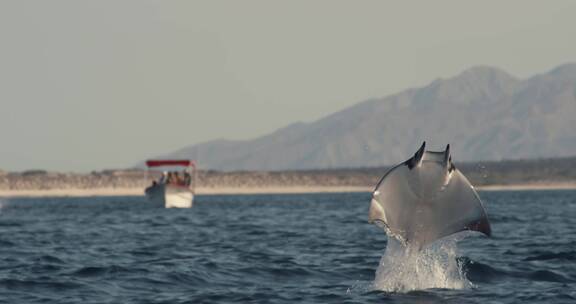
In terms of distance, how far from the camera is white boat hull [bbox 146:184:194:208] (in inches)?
3659

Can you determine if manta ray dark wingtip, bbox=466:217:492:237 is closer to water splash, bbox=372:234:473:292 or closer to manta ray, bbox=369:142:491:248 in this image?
manta ray, bbox=369:142:491:248

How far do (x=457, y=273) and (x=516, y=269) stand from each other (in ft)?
8.54

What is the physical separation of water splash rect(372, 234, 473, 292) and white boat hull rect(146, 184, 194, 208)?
67589mm

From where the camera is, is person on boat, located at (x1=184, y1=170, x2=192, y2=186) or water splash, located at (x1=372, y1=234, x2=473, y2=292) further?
person on boat, located at (x1=184, y1=170, x2=192, y2=186)

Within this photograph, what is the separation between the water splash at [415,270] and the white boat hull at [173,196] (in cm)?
6759

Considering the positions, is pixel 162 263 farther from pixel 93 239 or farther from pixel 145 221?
pixel 145 221

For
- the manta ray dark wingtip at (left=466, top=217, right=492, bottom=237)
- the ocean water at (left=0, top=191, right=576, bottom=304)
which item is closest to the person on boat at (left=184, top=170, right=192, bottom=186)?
the ocean water at (left=0, top=191, right=576, bottom=304)

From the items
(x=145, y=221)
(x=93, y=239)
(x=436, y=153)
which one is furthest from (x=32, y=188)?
(x=436, y=153)

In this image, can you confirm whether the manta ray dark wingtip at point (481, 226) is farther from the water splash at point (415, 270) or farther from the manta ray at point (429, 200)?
the water splash at point (415, 270)

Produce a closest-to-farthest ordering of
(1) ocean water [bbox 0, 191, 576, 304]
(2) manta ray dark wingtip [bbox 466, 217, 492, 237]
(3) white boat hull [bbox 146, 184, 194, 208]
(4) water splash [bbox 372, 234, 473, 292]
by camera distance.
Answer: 1. (2) manta ray dark wingtip [bbox 466, 217, 492, 237]
2. (4) water splash [bbox 372, 234, 473, 292]
3. (1) ocean water [bbox 0, 191, 576, 304]
4. (3) white boat hull [bbox 146, 184, 194, 208]

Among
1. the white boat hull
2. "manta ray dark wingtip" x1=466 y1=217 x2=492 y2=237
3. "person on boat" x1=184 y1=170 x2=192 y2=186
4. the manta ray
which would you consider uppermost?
"person on boat" x1=184 y1=170 x2=192 y2=186

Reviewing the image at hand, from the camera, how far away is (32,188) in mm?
189250

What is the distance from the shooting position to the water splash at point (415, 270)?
23547 millimetres

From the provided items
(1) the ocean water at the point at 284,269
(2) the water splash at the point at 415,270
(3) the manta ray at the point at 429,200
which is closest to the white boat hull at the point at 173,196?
(1) the ocean water at the point at 284,269
